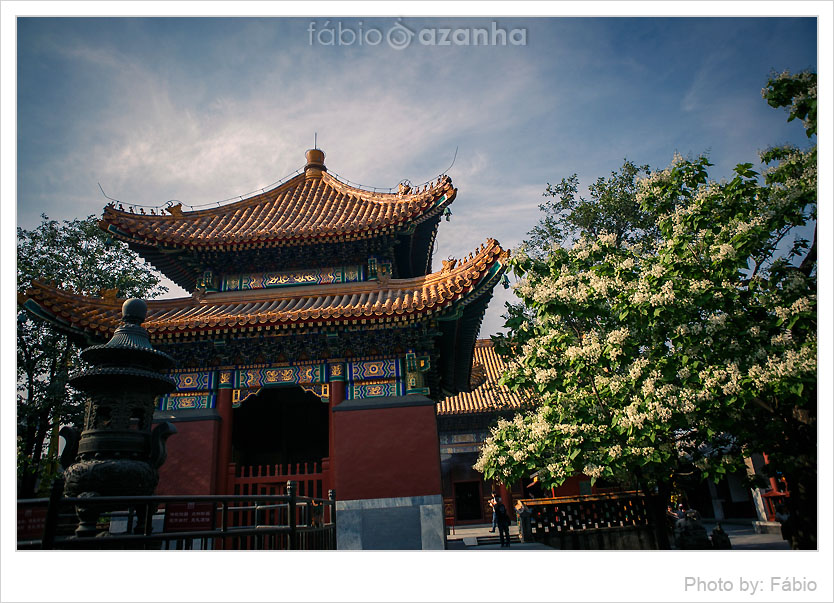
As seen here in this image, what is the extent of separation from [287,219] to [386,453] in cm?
628

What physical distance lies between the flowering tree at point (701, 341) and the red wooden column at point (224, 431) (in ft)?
17.7

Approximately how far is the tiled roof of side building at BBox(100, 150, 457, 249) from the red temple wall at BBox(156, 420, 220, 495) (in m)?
3.80

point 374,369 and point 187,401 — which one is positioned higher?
point 374,369

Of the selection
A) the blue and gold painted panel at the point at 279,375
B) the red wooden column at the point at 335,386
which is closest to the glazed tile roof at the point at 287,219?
the blue and gold painted panel at the point at 279,375

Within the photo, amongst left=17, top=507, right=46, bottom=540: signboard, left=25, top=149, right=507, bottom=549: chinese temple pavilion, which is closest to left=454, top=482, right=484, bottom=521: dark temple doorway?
left=25, top=149, right=507, bottom=549: chinese temple pavilion

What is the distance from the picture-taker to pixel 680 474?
35.4ft

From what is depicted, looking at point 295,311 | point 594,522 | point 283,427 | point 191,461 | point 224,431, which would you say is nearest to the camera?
point 191,461

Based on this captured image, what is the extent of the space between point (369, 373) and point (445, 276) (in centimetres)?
233

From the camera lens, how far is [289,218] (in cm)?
1246

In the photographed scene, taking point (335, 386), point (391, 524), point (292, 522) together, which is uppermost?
point (335, 386)

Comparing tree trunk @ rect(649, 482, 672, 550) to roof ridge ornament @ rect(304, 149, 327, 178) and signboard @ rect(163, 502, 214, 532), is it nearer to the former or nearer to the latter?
signboard @ rect(163, 502, 214, 532)

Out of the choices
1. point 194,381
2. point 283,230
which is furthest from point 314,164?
point 194,381

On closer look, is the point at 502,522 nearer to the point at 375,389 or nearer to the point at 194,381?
the point at 375,389

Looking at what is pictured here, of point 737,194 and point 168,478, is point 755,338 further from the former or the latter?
point 168,478
